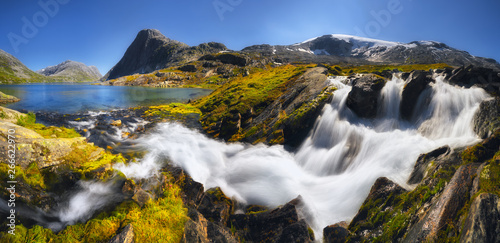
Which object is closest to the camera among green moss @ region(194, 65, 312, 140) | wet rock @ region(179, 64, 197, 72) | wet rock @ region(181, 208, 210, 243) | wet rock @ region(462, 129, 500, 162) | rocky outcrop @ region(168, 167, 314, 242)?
wet rock @ region(462, 129, 500, 162)

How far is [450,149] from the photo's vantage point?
8070mm

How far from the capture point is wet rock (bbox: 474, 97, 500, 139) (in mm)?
9055

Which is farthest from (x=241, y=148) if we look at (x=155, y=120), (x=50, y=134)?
(x=155, y=120)

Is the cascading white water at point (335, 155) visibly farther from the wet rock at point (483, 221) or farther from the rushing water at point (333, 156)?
the wet rock at point (483, 221)

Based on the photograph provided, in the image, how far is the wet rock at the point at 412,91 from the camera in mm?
14211

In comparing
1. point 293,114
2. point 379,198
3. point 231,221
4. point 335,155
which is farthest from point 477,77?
point 231,221

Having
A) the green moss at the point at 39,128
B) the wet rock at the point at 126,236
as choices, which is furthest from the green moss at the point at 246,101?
the wet rock at the point at 126,236

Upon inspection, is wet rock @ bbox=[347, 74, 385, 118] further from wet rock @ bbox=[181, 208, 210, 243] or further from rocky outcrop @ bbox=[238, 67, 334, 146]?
wet rock @ bbox=[181, 208, 210, 243]

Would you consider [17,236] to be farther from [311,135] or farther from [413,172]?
[311,135]

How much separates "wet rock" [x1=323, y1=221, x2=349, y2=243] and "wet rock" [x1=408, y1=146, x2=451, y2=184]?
142 inches

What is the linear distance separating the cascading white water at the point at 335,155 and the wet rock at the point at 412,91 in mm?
419

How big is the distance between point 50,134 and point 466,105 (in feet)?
81.4

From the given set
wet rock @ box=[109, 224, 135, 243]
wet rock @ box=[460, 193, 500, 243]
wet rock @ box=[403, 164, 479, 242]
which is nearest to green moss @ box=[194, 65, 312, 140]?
wet rock @ box=[109, 224, 135, 243]

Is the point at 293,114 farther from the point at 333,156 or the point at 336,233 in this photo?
the point at 336,233
